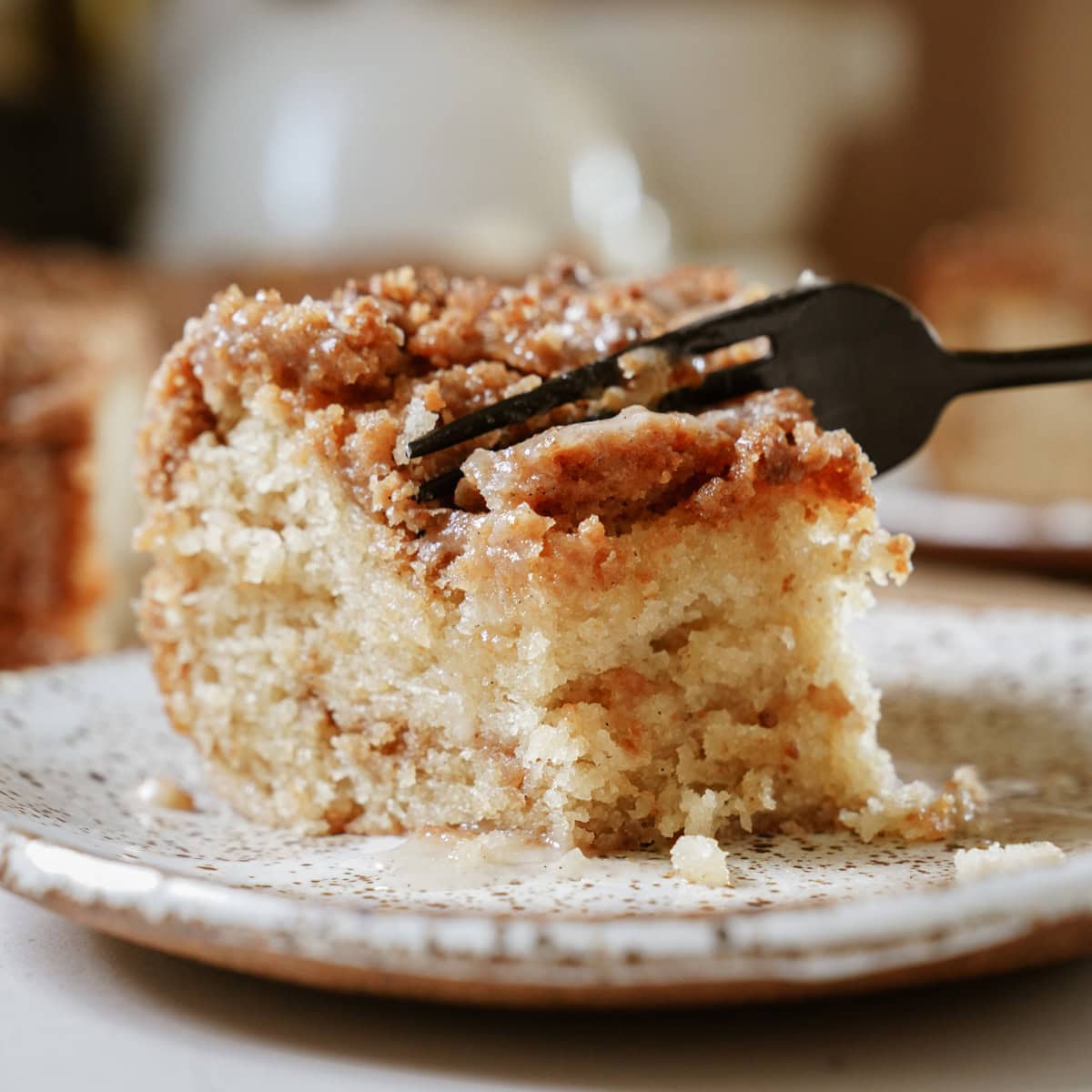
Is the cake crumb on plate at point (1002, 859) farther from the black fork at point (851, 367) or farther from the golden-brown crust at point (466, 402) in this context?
the black fork at point (851, 367)

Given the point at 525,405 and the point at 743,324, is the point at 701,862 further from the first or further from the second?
the point at 743,324

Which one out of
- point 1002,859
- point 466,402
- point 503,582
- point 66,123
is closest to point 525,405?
point 466,402

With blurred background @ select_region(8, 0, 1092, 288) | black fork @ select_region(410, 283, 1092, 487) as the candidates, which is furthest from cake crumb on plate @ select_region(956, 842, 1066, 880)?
blurred background @ select_region(8, 0, 1092, 288)

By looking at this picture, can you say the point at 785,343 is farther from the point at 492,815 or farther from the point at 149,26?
the point at 149,26

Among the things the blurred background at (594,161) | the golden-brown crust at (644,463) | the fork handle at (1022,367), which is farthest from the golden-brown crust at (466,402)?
the blurred background at (594,161)

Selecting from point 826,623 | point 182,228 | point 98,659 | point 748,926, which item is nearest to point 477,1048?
point 748,926

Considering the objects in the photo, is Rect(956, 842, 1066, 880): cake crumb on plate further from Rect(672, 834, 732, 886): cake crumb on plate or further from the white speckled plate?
Rect(672, 834, 732, 886): cake crumb on plate
